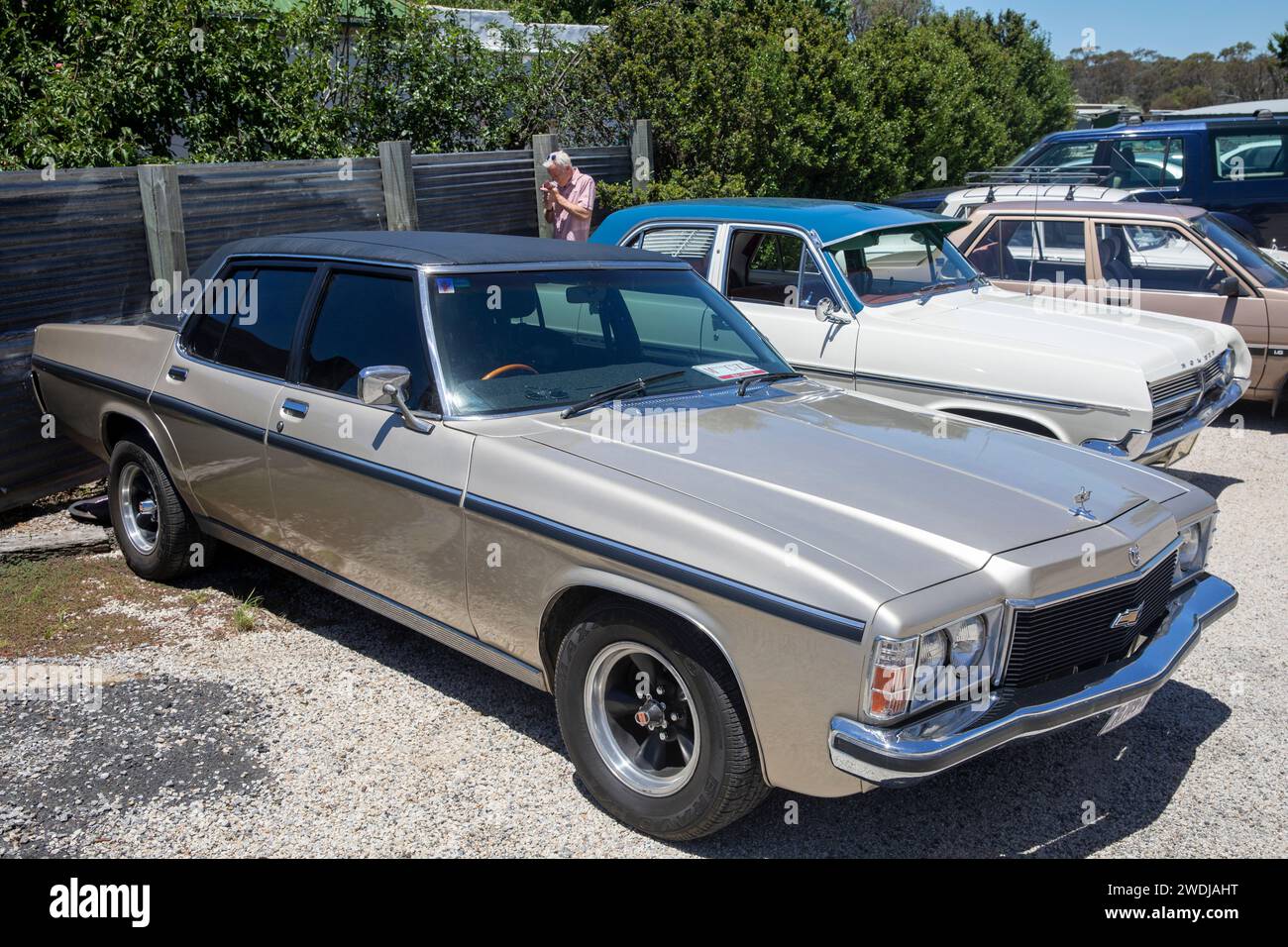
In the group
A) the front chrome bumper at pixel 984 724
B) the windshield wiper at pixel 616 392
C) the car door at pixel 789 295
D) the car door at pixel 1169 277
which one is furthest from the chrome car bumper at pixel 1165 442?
the windshield wiper at pixel 616 392

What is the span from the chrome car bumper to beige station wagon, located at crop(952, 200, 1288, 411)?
1.79 metres

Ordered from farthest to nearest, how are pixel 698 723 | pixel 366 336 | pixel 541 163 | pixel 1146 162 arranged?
1. pixel 1146 162
2. pixel 541 163
3. pixel 366 336
4. pixel 698 723

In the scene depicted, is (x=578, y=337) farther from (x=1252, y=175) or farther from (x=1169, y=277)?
(x=1252, y=175)

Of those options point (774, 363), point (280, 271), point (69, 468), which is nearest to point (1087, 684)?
point (774, 363)

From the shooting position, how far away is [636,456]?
3680mm

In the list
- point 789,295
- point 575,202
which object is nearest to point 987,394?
point 789,295

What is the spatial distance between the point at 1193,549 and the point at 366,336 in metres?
3.13

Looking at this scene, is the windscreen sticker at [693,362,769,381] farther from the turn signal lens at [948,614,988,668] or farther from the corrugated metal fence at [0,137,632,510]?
the corrugated metal fence at [0,137,632,510]

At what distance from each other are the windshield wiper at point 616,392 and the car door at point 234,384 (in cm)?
139

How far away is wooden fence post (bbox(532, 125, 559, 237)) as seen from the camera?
10.4 m

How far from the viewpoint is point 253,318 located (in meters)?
4.98

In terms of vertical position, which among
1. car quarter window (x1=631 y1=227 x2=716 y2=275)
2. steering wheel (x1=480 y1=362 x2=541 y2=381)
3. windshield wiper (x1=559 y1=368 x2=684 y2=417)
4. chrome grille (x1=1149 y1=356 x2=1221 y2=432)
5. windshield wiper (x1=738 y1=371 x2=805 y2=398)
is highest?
car quarter window (x1=631 y1=227 x2=716 y2=275)

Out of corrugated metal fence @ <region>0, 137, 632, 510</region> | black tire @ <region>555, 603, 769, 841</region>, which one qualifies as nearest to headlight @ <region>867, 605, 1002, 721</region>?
black tire @ <region>555, 603, 769, 841</region>

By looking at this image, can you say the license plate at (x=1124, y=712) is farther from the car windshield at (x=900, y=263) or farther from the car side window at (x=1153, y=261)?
the car side window at (x=1153, y=261)
